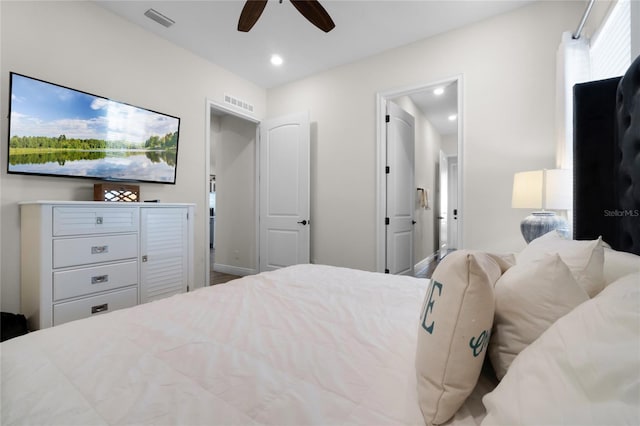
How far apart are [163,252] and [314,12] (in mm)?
2439

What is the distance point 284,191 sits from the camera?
13.1 ft

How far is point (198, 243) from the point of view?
347 cm

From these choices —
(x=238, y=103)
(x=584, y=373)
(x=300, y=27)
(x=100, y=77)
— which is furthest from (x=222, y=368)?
(x=238, y=103)

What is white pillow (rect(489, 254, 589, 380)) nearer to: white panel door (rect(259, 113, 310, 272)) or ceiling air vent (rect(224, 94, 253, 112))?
white panel door (rect(259, 113, 310, 272))

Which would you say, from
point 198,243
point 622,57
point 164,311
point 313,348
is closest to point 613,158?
point 622,57

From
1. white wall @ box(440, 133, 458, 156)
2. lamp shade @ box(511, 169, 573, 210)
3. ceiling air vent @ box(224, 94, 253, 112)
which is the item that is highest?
white wall @ box(440, 133, 458, 156)

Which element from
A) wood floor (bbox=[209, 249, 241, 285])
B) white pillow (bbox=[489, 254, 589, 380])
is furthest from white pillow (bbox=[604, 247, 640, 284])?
wood floor (bbox=[209, 249, 241, 285])

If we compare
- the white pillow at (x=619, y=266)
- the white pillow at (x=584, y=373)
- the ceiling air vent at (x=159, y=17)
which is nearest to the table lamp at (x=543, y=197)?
the white pillow at (x=619, y=266)

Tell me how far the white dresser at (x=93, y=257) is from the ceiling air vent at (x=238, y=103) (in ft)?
5.88

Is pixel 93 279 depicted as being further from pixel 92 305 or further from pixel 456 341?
pixel 456 341

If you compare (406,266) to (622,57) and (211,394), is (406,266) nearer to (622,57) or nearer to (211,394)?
(622,57)

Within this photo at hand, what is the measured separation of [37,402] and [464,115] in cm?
339

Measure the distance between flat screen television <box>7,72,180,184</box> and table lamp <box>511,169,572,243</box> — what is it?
11.1ft

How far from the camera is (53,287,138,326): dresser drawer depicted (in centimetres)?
202
